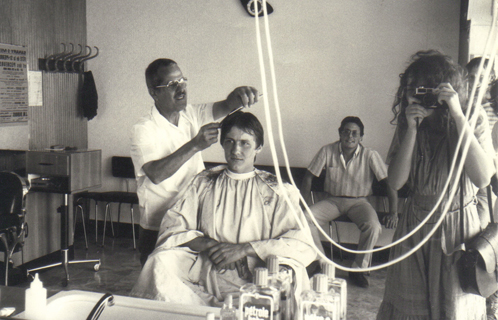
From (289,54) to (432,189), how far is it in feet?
11.4

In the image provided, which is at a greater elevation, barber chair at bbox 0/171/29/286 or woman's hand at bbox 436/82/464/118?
woman's hand at bbox 436/82/464/118

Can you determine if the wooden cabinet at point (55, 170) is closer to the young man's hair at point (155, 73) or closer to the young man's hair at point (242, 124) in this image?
the young man's hair at point (155, 73)

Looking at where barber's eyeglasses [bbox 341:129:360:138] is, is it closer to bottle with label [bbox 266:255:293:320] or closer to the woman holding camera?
the woman holding camera

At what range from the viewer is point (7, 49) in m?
4.05

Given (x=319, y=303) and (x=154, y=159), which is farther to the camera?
(x=154, y=159)

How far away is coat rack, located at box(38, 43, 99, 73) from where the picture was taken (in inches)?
180

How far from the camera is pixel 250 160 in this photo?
220 cm

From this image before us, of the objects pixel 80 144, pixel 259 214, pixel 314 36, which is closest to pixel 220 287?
pixel 259 214

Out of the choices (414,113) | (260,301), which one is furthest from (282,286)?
(414,113)

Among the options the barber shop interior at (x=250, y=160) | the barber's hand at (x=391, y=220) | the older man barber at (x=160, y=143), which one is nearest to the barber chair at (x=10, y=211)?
the barber shop interior at (x=250, y=160)

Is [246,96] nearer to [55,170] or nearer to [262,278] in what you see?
[262,278]

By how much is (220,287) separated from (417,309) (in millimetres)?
796

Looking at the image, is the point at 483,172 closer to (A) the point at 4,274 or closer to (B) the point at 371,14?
(A) the point at 4,274

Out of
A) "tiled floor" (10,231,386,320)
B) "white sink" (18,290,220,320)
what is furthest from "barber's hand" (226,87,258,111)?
"tiled floor" (10,231,386,320)
